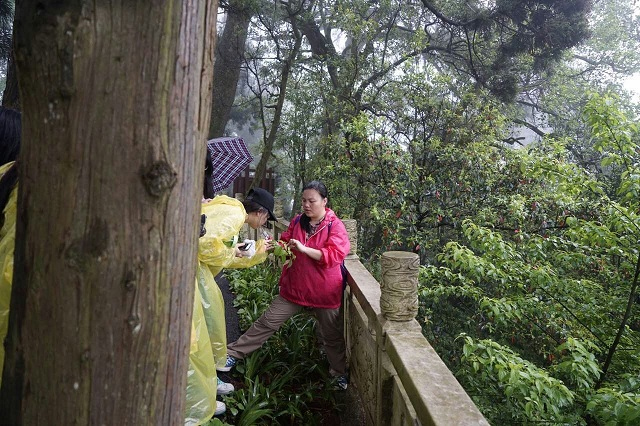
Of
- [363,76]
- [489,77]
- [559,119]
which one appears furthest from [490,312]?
[559,119]

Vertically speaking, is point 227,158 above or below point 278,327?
above

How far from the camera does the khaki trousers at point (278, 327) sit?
11.7 ft

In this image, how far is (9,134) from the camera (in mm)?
1668

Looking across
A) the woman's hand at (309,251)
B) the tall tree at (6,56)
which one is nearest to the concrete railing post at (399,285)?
the woman's hand at (309,251)

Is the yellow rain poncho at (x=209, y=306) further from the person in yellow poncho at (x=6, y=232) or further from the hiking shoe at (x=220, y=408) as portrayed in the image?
the person in yellow poncho at (x=6, y=232)

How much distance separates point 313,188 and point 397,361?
149 cm

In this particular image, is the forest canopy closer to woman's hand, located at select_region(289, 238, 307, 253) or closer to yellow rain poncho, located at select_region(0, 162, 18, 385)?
woman's hand, located at select_region(289, 238, 307, 253)

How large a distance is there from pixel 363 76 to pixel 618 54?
863 cm

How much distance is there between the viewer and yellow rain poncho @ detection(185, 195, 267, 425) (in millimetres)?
2418

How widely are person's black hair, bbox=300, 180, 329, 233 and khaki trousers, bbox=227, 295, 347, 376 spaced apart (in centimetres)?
58

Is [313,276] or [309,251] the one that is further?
[313,276]

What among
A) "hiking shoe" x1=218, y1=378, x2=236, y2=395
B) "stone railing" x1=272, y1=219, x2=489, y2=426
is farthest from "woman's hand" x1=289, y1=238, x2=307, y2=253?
"hiking shoe" x1=218, y1=378, x2=236, y2=395

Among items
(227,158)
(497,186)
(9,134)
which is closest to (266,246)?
(9,134)

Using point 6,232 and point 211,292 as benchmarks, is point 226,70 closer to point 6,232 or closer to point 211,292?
point 211,292
